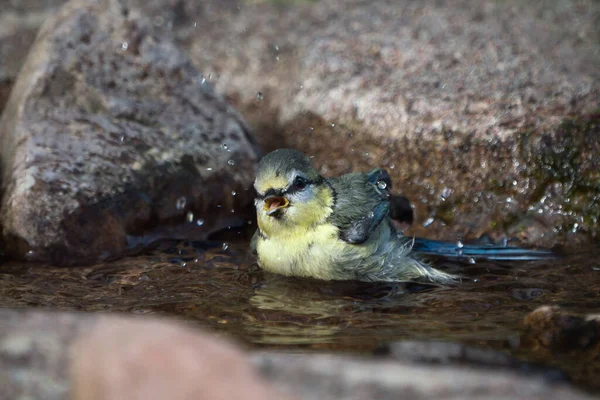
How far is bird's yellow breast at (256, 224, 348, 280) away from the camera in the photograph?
15.0 feet

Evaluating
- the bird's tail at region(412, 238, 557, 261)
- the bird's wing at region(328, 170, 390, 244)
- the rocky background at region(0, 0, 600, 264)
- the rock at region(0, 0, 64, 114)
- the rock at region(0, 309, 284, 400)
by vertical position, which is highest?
the rock at region(0, 0, 64, 114)

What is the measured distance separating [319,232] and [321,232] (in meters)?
0.01

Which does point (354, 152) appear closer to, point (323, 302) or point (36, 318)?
point (323, 302)

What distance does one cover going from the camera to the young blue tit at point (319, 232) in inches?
180

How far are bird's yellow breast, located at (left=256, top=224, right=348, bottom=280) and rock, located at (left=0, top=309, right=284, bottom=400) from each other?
88.8 inches

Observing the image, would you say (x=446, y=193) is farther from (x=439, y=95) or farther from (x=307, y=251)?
(x=307, y=251)

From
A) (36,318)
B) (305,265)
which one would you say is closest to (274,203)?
(305,265)

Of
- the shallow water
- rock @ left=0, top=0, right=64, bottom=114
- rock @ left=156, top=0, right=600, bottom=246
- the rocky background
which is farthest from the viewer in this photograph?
rock @ left=0, top=0, right=64, bottom=114

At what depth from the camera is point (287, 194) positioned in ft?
15.0

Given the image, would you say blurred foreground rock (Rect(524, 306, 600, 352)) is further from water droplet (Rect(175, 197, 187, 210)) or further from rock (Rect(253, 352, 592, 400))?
water droplet (Rect(175, 197, 187, 210))

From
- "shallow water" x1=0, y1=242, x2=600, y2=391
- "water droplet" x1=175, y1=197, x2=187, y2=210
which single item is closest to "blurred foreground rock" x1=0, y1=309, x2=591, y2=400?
"shallow water" x1=0, y1=242, x2=600, y2=391

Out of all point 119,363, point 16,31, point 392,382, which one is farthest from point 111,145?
point 392,382

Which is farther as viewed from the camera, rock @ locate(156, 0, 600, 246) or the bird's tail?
rock @ locate(156, 0, 600, 246)

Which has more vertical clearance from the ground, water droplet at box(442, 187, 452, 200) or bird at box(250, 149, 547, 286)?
water droplet at box(442, 187, 452, 200)
